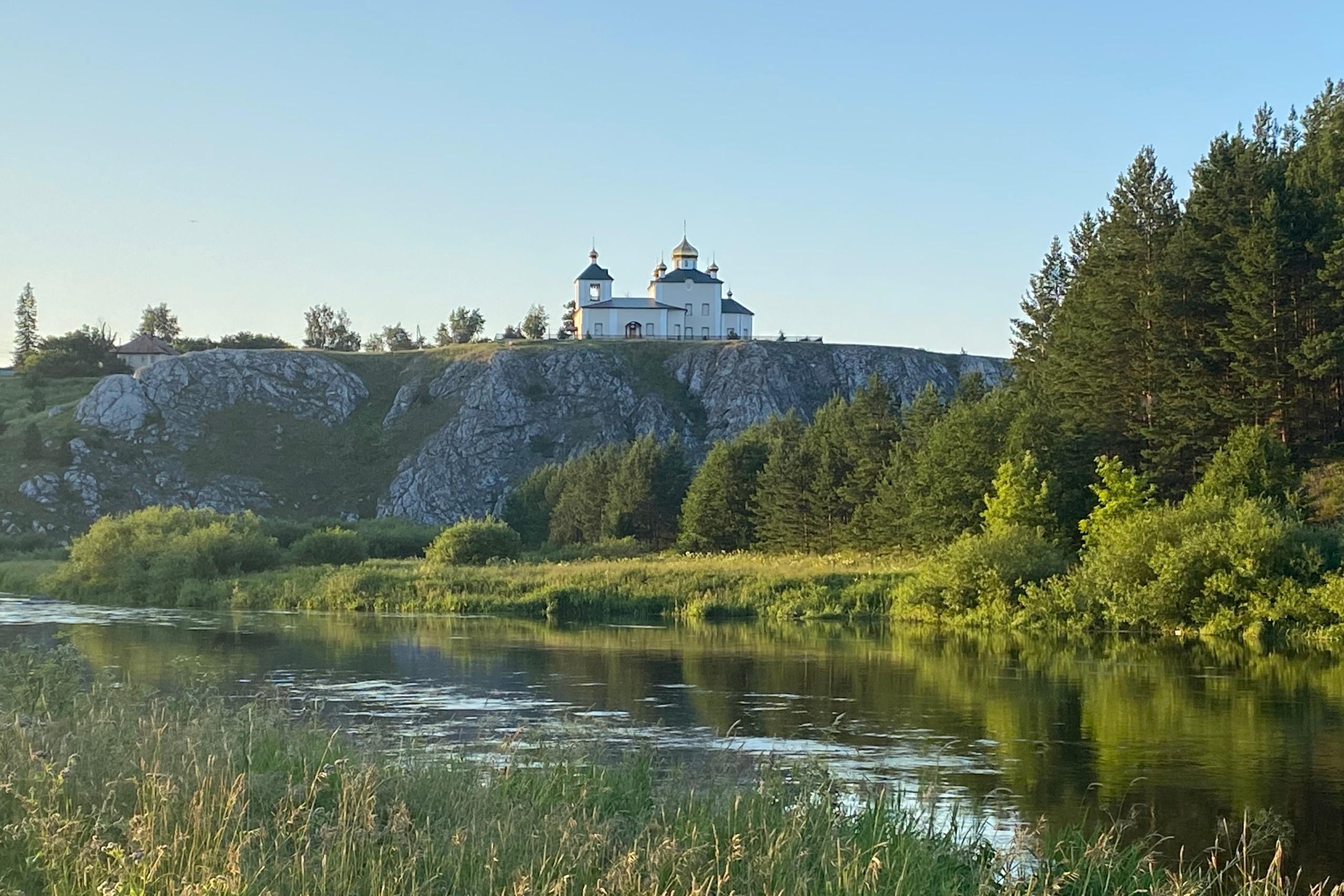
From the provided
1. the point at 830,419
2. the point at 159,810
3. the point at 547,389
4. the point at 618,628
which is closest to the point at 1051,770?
the point at 159,810

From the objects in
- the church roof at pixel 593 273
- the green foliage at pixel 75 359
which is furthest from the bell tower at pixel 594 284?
the green foliage at pixel 75 359

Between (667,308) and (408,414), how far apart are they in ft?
122

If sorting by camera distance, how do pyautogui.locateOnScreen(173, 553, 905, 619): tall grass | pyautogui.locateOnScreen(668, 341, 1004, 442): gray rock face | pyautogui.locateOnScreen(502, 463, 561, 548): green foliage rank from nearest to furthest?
Result: pyautogui.locateOnScreen(173, 553, 905, 619): tall grass, pyautogui.locateOnScreen(502, 463, 561, 548): green foliage, pyautogui.locateOnScreen(668, 341, 1004, 442): gray rock face

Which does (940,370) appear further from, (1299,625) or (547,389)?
(1299,625)

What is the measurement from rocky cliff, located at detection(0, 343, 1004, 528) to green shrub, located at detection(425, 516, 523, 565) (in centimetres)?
5842

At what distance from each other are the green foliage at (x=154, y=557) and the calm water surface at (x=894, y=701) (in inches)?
606

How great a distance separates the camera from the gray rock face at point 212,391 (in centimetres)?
13900

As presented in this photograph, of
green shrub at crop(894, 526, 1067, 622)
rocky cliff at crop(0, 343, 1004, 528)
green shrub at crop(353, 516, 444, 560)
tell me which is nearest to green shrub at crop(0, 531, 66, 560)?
green shrub at crop(353, 516, 444, 560)

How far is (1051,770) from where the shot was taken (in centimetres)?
1958

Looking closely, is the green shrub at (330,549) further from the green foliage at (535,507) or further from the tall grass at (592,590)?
the green foliage at (535,507)

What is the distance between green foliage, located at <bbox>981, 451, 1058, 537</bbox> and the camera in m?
53.5

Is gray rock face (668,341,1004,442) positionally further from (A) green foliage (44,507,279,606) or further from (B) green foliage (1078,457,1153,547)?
(B) green foliage (1078,457,1153,547)

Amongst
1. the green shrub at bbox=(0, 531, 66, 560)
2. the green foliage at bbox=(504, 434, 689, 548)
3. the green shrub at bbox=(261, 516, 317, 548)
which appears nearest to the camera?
the green shrub at bbox=(261, 516, 317, 548)

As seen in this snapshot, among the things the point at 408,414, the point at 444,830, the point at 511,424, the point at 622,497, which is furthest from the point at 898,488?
the point at 408,414
